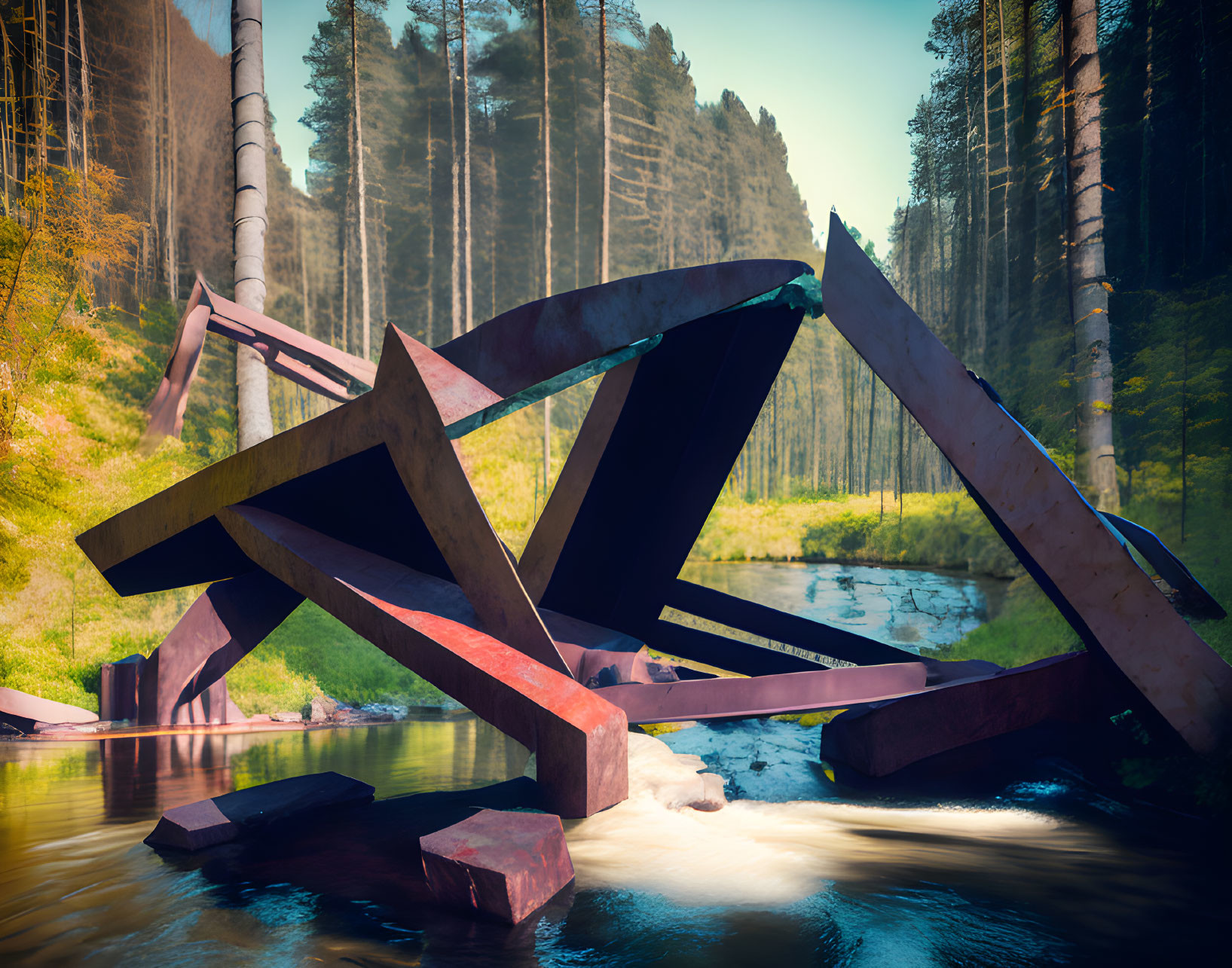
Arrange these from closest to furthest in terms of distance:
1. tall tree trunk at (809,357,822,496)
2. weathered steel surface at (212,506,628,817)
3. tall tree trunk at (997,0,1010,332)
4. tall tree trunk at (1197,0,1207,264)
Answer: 1. weathered steel surface at (212,506,628,817)
2. tall tree trunk at (1197,0,1207,264)
3. tall tree trunk at (997,0,1010,332)
4. tall tree trunk at (809,357,822,496)

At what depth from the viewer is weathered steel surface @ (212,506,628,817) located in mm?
4164

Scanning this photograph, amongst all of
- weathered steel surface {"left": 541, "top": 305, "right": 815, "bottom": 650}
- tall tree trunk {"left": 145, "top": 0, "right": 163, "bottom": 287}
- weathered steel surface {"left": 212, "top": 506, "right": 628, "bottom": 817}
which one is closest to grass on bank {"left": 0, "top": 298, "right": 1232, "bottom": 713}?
tall tree trunk {"left": 145, "top": 0, "right": 163, "bottom": 287}

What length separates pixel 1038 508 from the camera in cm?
468

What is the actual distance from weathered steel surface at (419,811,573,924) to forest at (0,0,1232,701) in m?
11.1

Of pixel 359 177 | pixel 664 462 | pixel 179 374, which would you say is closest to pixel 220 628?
pixel 664 462

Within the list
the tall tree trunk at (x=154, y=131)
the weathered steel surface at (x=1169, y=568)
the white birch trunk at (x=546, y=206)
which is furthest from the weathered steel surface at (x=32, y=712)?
the tall tree trunk at (x=154, y=131)

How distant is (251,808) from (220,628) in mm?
2912

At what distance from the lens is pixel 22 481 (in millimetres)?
13055

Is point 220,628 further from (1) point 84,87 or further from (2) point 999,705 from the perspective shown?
(1) point 84,87

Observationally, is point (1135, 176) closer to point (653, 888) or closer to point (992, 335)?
point (992, 335)

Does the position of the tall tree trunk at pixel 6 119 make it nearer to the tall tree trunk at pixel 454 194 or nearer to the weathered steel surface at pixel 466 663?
the tall tree trunk at pixel 454 194

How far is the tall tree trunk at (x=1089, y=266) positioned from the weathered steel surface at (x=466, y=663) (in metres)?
10.9

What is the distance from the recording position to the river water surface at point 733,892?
3090 mm

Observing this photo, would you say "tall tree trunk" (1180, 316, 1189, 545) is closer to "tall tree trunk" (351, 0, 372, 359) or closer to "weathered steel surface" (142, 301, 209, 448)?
"weathered steel surface" (142, 301, 209, 448)
